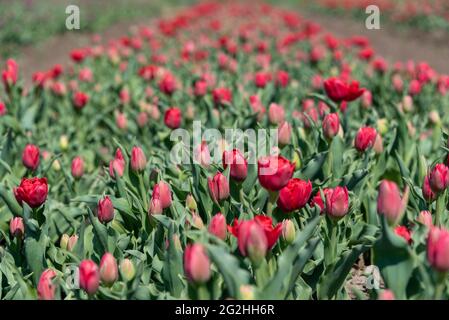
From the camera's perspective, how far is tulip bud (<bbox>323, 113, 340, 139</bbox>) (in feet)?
8.70

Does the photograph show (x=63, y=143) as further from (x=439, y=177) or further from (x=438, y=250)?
(x=438, y=250)

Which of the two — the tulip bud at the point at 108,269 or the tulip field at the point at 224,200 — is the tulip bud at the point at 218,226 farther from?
the tulip bud at the point at 108,269

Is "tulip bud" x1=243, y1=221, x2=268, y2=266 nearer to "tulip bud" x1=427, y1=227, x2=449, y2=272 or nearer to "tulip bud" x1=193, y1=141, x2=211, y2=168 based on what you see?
"tulip bud" x1=427, y1=227, x2=449, y2=272

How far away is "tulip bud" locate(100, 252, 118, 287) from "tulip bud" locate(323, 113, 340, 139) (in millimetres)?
1301

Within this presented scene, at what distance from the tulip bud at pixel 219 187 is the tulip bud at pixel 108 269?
19.4 inches

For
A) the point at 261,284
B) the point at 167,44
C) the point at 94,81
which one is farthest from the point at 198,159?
the point at 167,44

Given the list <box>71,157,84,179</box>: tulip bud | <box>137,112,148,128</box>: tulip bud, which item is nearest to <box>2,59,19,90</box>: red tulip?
<box>137,112,148,128</box>: tulip bud

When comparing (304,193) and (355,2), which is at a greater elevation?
(355,2)

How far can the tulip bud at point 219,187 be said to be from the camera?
6.77ft

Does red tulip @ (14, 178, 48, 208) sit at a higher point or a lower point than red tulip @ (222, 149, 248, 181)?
lower

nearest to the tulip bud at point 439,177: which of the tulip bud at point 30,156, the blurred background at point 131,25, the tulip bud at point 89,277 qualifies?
the tulip bud at point 89,277
